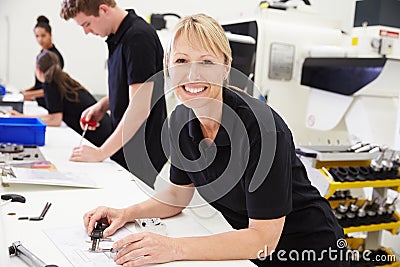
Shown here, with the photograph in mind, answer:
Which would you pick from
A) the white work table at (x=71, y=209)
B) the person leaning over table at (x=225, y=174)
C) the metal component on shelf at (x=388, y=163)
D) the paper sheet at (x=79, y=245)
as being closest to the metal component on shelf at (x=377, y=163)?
the metal component on shelf at (x=388, y=163)

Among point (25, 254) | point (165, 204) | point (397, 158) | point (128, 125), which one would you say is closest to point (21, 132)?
point (128, 125)

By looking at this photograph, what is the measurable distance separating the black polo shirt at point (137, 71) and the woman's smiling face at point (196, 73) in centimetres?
58

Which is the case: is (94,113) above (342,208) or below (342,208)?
above

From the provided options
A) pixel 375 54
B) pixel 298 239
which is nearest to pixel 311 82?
pixel 375 54

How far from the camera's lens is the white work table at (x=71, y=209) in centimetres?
84

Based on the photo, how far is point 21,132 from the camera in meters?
1.74

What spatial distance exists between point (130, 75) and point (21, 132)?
20.6 inches

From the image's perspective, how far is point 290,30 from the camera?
2.65 metres

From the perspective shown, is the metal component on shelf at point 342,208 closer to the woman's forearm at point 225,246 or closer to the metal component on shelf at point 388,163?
the metal component on shelf at point 388,163

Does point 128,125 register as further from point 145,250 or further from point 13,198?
point 145,250

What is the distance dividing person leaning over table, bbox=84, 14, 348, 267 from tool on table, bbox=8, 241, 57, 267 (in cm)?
14

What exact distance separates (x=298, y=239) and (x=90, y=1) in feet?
3.61

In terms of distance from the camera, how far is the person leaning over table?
0.84 metres

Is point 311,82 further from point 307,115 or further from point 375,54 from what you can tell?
point 375,54
